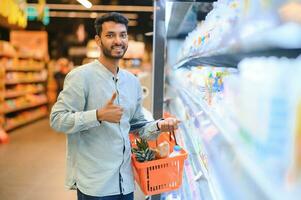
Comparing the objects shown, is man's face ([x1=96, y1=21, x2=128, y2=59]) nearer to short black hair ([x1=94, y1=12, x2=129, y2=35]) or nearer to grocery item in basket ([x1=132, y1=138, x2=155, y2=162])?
short black hair ([x1=94, y1=12, x2=129, y2=35])

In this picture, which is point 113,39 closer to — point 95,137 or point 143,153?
point 95,137

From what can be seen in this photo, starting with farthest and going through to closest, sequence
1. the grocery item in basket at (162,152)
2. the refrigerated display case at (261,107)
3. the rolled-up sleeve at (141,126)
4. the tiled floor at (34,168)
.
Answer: the tiled floor at (34,168) → the rolled-up sleeve at (141,126) → the grocery item in basket at (162,152) → the refrigerated display case at (261,107)

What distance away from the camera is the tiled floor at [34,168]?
13.5ft

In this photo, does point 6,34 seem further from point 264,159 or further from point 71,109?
point 264,159

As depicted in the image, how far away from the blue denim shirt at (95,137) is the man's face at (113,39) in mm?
106

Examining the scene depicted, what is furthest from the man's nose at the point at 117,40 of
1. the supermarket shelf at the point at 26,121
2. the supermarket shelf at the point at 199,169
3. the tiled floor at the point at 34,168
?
the supermarket shelf at the point at 26,121

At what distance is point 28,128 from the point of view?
30.1 ft

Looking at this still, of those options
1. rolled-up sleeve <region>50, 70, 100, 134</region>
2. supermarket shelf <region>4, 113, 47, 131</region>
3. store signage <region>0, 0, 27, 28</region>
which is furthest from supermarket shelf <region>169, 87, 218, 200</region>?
supermarket shelf <region>4, 113, 47, 131</region>

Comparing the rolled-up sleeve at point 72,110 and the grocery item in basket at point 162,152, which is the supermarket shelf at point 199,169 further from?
the rolled-up sleeve at point 72,110

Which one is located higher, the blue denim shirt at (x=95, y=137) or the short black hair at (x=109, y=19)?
the short black hair at (x=109, y=19)

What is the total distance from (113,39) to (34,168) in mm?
3867

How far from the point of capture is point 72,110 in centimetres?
184

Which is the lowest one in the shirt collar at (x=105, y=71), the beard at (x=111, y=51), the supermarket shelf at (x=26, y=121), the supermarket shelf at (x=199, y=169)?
the supermarket shelf at (x=26, y=121)

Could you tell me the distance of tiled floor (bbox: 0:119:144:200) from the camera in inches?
162
